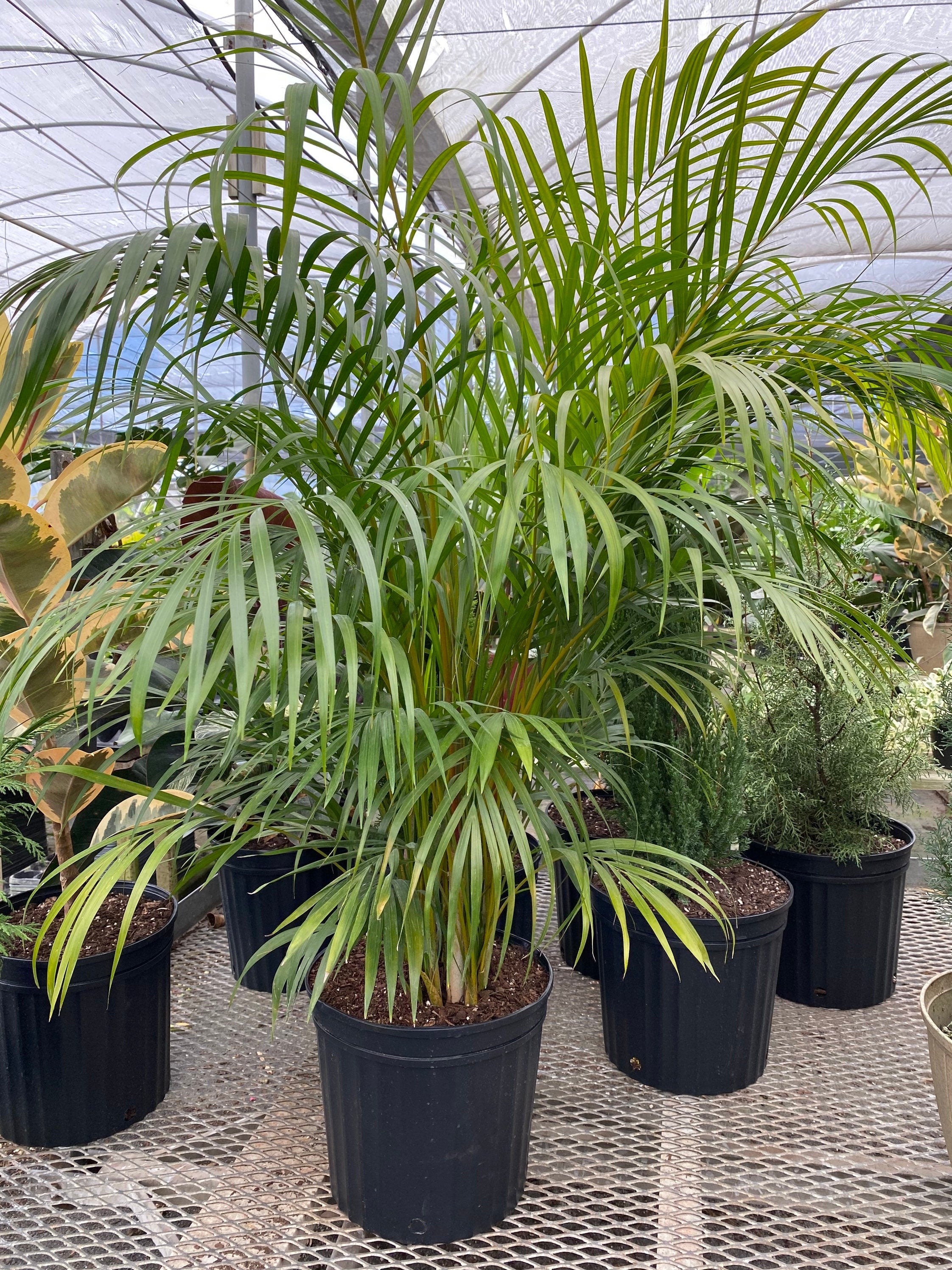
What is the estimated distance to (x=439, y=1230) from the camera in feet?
3.73

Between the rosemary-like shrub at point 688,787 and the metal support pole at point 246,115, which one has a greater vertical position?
the metal support pole at point 246,115

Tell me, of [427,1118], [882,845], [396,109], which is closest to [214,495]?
[427,1118]

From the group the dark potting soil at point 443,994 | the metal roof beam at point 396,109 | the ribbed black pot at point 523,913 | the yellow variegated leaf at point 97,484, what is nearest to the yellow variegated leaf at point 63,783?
the yellow variegated leaf at point 97,484

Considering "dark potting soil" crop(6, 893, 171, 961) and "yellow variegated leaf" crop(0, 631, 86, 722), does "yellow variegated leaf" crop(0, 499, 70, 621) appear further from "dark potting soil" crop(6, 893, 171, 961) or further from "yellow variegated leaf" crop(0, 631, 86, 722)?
"dark potting soil" crop(6, 893, 171, 961)

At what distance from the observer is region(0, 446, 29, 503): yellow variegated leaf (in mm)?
1271

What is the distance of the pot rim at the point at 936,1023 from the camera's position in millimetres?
1215

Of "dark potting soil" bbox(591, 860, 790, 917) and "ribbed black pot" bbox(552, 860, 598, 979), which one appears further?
"ribbed black pot" bbox(552, 860, 598, 979)

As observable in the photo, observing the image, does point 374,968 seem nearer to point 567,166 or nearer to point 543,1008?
point 543,1008

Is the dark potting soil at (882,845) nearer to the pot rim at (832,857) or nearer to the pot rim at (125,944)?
the pot rim at (832,857)

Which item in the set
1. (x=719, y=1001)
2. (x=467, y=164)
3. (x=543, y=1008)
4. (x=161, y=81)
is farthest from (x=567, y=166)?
(x=161, y=81)

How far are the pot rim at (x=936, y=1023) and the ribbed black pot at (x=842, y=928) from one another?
1.24 feet

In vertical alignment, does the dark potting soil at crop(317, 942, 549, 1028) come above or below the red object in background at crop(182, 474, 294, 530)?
below

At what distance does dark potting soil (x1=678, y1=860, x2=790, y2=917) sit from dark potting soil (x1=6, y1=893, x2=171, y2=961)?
2.65 ft

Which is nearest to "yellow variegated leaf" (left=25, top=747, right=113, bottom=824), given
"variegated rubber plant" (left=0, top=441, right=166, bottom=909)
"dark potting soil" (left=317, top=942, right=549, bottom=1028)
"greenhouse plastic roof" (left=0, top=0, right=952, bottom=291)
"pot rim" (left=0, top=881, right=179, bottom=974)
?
"variegated rubber plant" (left=0, top=441, right=166, bottom=909)
